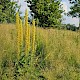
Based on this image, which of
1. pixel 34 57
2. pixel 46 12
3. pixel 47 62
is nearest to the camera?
pixel 34 57

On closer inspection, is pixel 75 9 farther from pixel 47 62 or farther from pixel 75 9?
pixel 47 62

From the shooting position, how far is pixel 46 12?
37.3 m

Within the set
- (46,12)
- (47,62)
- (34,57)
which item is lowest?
(46,12)

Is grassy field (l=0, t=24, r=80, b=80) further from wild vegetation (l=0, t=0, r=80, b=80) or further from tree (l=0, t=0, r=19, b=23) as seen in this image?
tree (l=0, t=0, r=19, b=23)

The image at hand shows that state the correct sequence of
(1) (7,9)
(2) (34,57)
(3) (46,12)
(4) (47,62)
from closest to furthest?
1. (2) (34,57)
2. (4) (47,62)
3. (1) (7,9)
4. (3) (46,12)

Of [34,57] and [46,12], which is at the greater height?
Result: [34,57]

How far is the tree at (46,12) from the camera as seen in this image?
37.2 metres

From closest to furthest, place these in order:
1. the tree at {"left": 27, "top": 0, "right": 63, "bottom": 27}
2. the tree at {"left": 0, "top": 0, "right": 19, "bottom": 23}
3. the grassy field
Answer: the grassy field, the tree at {"left": 0, "top": 0, "right": 19, "bottom": 23}, the tree at {"left": 27, "top": 0, "right": 63, "bottom": 27}

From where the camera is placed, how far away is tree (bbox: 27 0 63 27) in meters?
37.2

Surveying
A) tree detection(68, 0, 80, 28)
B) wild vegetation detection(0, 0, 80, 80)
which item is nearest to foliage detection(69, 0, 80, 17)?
tree detection(68, 0, 80, 28)

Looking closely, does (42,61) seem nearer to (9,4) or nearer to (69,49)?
(69,49)

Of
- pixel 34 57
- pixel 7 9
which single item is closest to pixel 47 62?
pixel 34 57

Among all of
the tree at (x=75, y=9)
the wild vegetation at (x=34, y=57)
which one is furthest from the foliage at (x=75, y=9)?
the wild vegetation at (x=34, y=57)

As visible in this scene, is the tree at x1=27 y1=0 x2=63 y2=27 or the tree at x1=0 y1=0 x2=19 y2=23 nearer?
the tree at x1=0 y1=0 x2=19 y2=23
